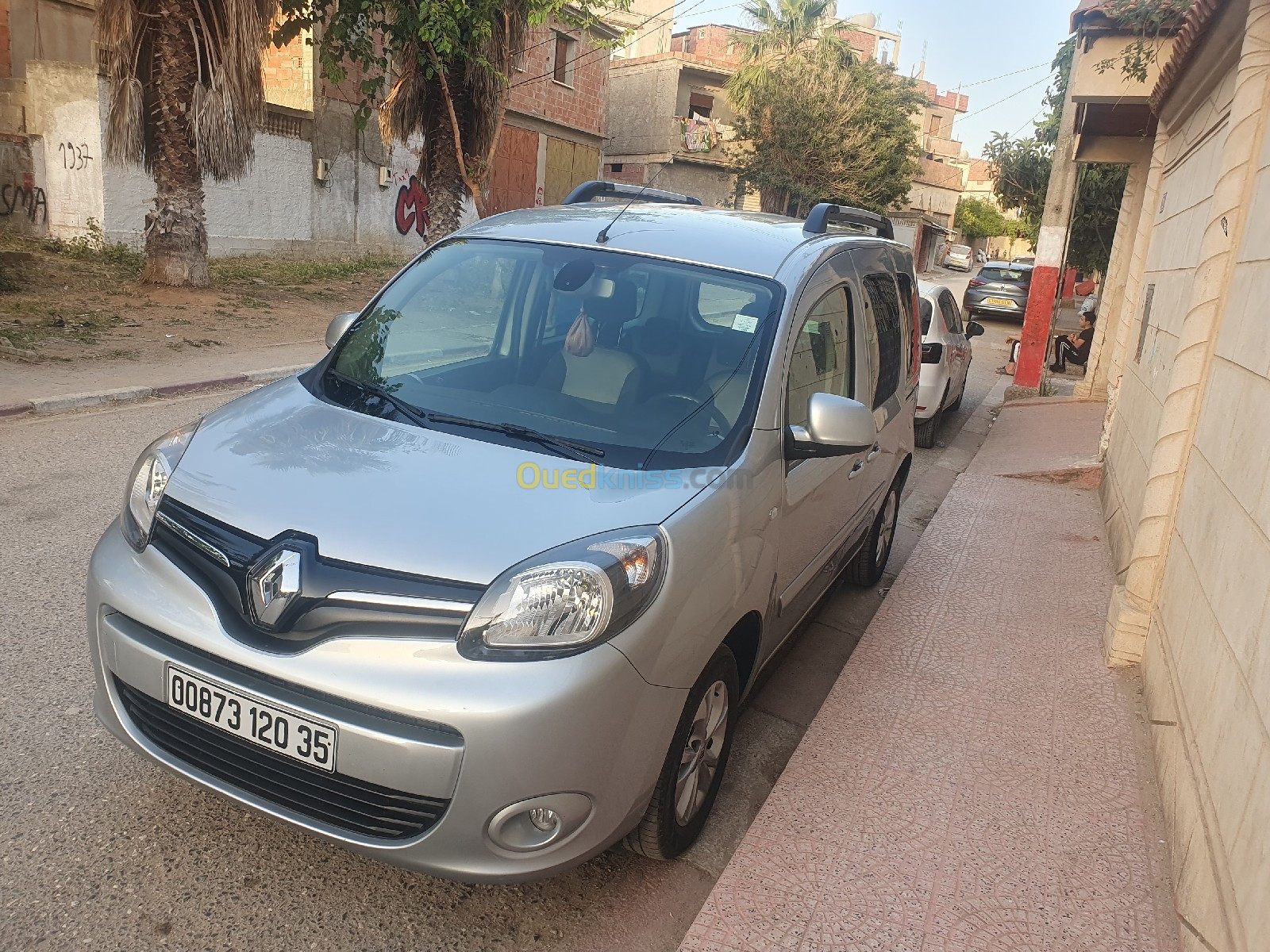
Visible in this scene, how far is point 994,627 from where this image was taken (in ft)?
15.2

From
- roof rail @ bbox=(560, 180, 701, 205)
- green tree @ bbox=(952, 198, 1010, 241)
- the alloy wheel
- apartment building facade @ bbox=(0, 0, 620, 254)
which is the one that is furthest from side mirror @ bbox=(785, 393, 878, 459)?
green tree @ bbox=(952, 198, 1010, 241)

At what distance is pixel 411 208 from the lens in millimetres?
22812

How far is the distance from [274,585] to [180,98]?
13.0m

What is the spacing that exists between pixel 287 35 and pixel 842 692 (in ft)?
44.5

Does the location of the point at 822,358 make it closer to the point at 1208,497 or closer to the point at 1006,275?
the point at 1208,497

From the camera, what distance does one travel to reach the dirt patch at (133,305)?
33.5 ft

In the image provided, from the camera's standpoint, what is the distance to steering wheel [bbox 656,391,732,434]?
3.00m

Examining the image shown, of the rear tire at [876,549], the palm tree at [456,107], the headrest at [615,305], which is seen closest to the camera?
the headrest at [615,305]

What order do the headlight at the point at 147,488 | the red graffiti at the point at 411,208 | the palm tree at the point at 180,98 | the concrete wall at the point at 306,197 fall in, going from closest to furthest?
the headlight at the point at 147,488
the palm tree at the point at 180,98
the concrete wall at the point at 306,197
the red graffiti at the point at 411,208

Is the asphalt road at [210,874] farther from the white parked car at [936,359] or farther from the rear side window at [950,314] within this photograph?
the rear side window at [950,314]

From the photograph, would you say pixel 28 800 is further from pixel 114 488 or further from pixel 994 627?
pixel 994 627

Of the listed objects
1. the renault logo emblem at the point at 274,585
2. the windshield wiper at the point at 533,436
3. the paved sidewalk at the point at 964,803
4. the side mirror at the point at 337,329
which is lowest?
the paved sidewalk at the point at 964,803

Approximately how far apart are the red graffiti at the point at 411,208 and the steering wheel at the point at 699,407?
20.6 metres

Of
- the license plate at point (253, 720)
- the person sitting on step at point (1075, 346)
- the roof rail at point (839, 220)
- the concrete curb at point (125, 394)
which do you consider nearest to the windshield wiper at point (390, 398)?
the license plate at point (253, 720)
